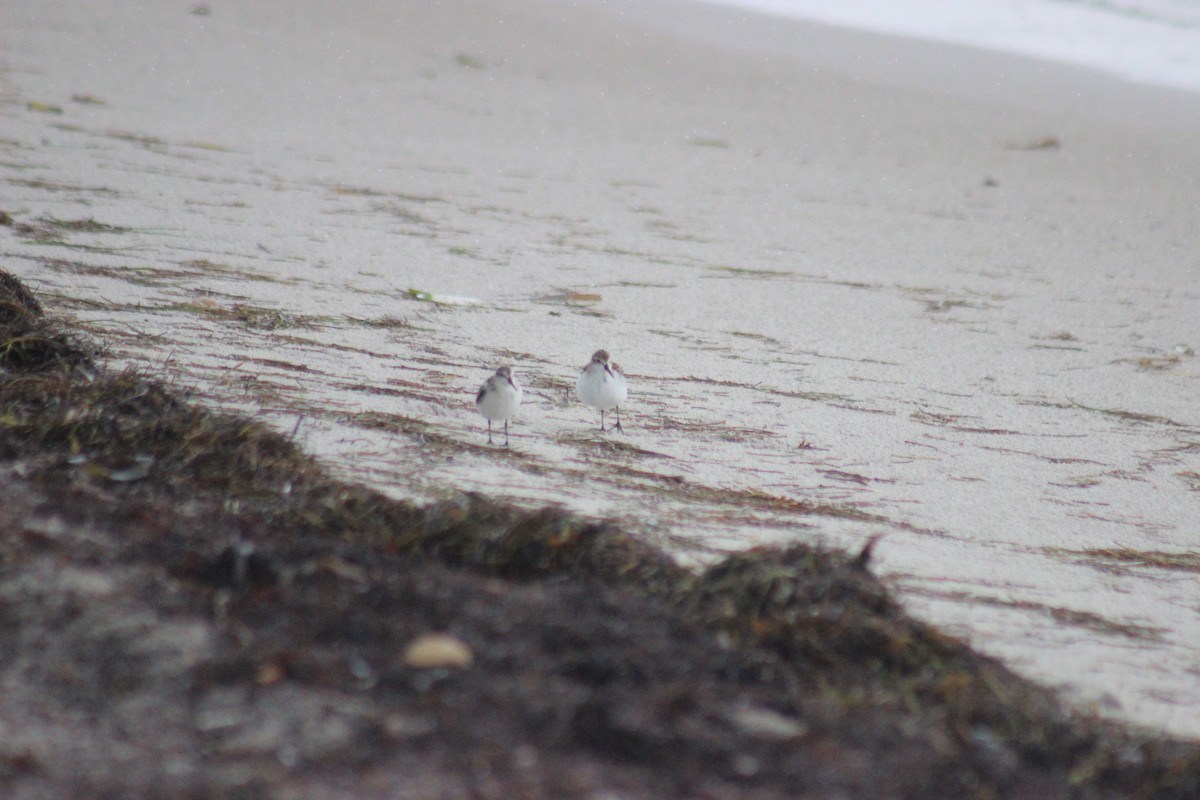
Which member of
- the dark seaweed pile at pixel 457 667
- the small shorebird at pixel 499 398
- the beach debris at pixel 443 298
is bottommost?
the dark seaweed pile at pixel 457 667

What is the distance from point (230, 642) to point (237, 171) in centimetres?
529

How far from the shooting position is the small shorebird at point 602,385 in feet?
13.7

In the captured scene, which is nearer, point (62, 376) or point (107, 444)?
point (107, 444)

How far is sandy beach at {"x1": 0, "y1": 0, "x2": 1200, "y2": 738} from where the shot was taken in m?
3.62

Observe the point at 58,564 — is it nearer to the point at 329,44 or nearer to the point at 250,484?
the point at 250,484

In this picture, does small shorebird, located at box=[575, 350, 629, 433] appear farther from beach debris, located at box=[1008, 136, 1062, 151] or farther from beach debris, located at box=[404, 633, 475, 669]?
beach debris, located at box=[1008, 136, 1062, 151]

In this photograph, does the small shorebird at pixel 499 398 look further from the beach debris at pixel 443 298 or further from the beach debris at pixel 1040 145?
the beach debris at pixel 1040 145

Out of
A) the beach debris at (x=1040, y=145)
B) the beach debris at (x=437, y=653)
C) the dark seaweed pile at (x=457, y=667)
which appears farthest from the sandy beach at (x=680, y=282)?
the beach debris at (x=437, y=653)

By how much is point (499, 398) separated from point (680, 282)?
239cm

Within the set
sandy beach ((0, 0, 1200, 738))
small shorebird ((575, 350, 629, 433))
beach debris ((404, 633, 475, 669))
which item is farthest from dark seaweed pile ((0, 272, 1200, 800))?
small shorebird ((575, 350, 629, 433))

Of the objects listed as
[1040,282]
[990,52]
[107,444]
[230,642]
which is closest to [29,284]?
[107,444]

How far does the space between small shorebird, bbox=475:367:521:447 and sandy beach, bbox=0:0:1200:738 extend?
0.12 m

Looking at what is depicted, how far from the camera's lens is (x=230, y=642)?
2410 millimetres

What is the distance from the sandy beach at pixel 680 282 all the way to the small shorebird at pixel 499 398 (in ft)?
0.41
